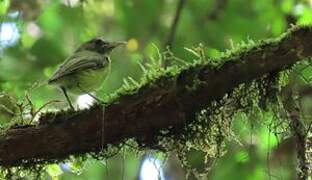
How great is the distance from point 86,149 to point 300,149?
35.3 inches

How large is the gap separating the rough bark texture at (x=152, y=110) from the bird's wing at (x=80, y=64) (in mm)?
551

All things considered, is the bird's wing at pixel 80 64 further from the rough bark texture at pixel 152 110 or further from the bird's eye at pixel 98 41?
the rough bark texture at pixel 152 110

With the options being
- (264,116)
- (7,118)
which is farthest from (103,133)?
(7,118)

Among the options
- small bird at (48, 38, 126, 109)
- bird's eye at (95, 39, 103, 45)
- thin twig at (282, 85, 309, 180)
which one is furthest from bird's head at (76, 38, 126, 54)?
thin twig at (282, 85, 309, 180)

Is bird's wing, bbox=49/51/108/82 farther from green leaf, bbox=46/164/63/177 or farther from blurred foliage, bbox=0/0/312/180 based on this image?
blurred foliage, bbox=0/0/312/180

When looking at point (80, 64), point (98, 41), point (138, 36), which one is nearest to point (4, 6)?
point (138, 36)

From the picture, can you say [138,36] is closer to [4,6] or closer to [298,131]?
[4,6]

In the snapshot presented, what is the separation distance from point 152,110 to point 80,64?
877 millimetres

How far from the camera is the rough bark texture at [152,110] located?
2.63 m

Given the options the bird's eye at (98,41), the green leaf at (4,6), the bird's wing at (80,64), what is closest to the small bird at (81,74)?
the bird's wing at (80,64)

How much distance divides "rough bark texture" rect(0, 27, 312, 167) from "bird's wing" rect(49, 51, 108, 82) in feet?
1.81

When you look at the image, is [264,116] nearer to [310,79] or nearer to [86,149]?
[310,79]

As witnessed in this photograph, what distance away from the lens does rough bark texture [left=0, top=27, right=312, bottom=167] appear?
2633mm

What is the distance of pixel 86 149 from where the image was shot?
111 inches
